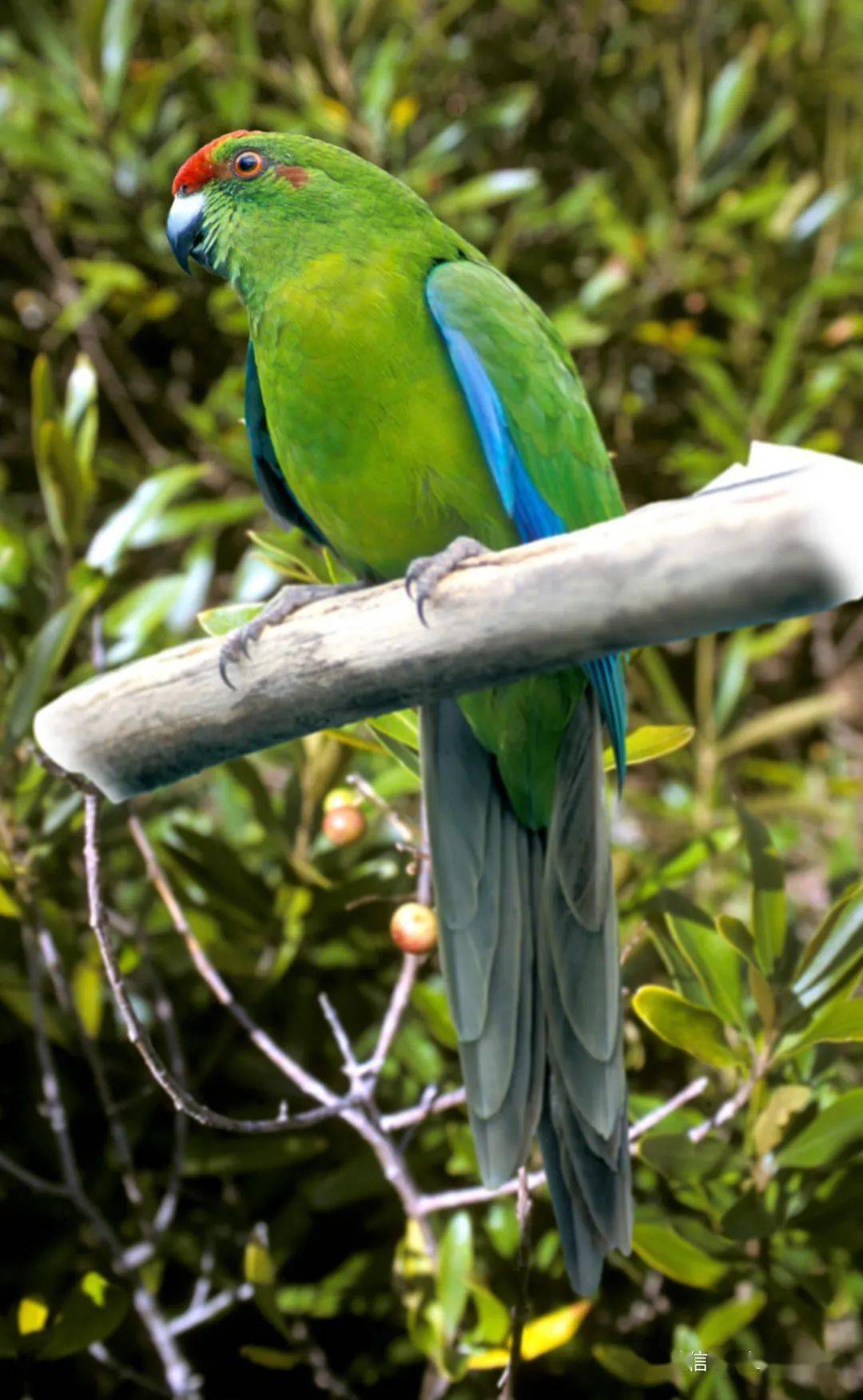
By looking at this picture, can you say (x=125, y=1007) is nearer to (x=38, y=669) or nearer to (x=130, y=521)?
(x=38, y=669)

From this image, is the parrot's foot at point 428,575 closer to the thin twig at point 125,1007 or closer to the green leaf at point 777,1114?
the thin twig at point 125,1007

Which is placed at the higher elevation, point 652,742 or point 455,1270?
point 652,742

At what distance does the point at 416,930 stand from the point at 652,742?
30cm

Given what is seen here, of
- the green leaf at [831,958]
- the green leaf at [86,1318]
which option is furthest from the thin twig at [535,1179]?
the green leaf at [86,1318]

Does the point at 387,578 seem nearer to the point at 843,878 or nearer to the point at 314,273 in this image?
the point at 314,273

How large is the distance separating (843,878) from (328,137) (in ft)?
5.45

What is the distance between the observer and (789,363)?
7.87 feet

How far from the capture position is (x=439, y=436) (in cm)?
106

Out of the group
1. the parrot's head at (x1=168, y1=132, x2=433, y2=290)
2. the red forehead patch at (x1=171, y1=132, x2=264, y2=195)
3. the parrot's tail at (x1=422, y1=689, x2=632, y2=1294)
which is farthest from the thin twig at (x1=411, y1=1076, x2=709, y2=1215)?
the red forehead patch at (x1=171, y1=132, x2=264, y2=195)

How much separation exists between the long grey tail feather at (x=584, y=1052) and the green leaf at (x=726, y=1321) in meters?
0.55

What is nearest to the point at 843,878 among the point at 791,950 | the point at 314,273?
the point at 791,950

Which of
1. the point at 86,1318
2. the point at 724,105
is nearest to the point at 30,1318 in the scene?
the point at 86,1318

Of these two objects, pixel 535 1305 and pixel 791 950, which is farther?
pixel 535 1305

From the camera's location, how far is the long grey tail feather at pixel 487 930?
0.90m
